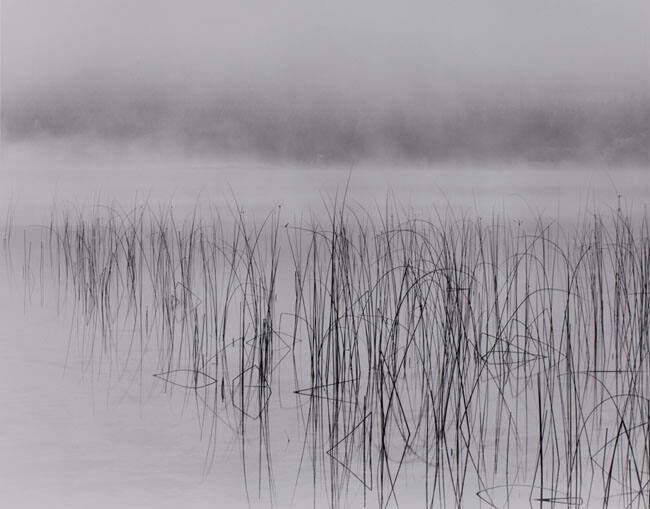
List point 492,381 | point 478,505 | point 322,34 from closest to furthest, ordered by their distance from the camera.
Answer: point 478,505, point 492,381, point 322,34

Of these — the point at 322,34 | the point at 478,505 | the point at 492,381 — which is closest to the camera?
the point at 478,505

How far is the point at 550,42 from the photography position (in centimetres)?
234

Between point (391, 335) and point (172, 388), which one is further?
point (391, 335)

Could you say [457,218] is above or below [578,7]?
below

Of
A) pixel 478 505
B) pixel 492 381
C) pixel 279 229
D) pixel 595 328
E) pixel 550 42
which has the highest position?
pixel 550 42

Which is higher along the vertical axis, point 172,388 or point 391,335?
point 391,335

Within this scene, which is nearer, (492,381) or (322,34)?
(492,381)

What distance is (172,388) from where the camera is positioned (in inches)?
84.2

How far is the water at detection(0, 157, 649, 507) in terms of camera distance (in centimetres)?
193

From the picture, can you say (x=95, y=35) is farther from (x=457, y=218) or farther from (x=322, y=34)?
(x=457, y=218)

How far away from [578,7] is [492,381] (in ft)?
4.09

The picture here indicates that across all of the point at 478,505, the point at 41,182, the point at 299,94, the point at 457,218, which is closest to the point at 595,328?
the point at 457,218

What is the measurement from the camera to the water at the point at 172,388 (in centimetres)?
193

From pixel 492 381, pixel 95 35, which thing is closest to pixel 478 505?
pixel 492 381
